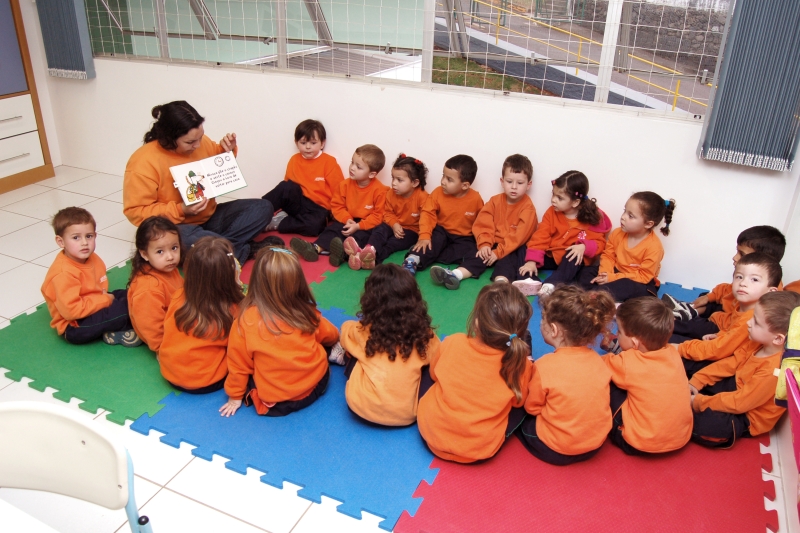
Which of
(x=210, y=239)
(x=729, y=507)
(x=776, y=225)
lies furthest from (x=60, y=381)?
(x=776, y=225)

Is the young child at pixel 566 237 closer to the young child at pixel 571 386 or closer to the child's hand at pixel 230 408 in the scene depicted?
the young child at pixel 571 386

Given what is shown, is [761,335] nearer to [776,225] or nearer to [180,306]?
[776,225]

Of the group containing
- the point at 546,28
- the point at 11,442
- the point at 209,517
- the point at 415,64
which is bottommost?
the point at 209,517

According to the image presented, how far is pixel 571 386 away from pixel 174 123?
8.22 feet

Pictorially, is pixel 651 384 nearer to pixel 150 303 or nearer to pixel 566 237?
pixel 566 237

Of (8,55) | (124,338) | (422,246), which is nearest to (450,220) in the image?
(422,246)

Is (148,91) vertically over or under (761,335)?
over

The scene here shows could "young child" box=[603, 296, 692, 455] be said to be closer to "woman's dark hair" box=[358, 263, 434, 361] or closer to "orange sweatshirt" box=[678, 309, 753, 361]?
"orange sweatshirt" box=[678, 309, 753, 361]

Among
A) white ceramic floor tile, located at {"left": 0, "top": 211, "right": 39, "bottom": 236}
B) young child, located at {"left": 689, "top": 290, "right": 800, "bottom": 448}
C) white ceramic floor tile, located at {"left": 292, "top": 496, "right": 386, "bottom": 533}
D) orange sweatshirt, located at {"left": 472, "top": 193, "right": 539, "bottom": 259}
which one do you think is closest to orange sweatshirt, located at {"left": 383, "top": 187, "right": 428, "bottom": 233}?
orange sweatshirt, located at {"left": 472, "top": 193, "right": 539, "bottom": 259}

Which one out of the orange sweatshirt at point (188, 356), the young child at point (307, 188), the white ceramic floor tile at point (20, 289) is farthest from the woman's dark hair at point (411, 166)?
the white ceramic floor tile at point (20, 289)

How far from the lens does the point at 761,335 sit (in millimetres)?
2229

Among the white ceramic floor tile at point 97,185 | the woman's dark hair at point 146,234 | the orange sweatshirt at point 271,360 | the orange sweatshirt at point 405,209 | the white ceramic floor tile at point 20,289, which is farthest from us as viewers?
the white ceramic floor tile at point 97,185

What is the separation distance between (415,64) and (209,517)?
2.79 meters

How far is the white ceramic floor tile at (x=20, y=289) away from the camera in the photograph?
3.20 meters
